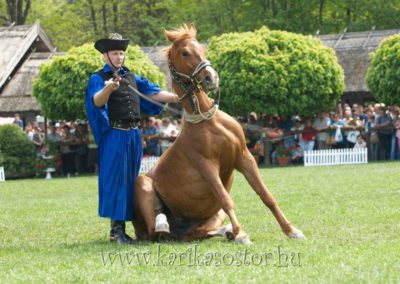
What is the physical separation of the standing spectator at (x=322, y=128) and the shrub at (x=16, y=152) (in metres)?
10.0

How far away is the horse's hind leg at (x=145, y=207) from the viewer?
30.2 feet

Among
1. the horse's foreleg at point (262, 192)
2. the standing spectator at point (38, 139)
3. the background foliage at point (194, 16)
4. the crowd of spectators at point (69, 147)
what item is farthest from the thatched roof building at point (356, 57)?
the horse's foreleg at point (262, 192)

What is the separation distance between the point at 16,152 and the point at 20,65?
1635cm

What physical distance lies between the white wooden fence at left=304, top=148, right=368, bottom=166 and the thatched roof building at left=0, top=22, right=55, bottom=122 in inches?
681

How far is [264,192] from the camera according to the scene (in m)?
8.80

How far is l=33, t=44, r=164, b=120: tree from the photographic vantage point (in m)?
28.8

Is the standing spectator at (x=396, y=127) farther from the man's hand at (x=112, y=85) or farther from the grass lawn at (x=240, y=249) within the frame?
the man's hand at (x=112, y=85)

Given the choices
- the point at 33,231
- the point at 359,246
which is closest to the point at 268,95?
the point at 33,231

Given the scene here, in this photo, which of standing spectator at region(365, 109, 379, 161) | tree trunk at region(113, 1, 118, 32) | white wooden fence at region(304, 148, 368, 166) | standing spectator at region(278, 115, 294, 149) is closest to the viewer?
white wooden fence at region(304, 148, 368, 166)

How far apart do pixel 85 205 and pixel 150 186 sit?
19.5ft

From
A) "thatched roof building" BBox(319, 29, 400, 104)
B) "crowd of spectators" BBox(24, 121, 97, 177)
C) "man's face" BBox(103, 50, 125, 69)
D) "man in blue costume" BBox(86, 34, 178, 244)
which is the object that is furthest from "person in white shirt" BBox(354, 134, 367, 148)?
"man's face" BBox(103, 50, 125, 69)

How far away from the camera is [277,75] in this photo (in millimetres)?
29078

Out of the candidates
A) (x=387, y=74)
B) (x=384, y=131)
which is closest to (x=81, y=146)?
(x=384, y=131)

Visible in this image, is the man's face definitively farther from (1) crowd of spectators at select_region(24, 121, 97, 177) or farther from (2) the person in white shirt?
(1) crowd of spectators at select_region(24, 121, 97, 177)
